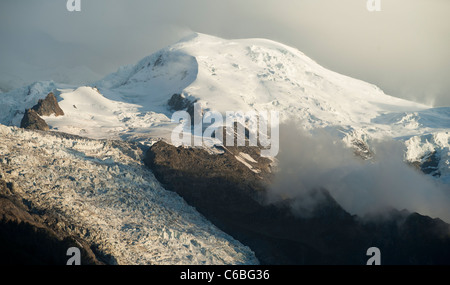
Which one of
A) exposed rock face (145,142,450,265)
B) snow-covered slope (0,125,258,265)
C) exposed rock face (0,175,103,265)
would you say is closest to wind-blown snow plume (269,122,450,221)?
exposed rock face (145,142,450,265)

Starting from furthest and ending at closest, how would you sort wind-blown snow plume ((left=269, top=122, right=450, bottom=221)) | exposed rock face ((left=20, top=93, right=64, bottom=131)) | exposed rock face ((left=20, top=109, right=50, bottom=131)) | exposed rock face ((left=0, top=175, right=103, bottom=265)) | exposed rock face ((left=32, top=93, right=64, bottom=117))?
exposed rock face ((left=32, top=93, right=64, bottom=117)) → exposed rock face ((left=20, top=93, right=64, bottom=131)) → exposed rock face ((left=20, top=109, right=50, bottom=131)) → wind-blown snow plume ((left=269, top=122, right=450, bottom=221)) → exposed rock face ((left=0, top=175, right=103, bottom=265))

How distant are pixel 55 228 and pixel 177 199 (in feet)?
129

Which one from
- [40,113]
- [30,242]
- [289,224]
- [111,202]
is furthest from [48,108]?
[30,242]

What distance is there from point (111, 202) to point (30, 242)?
26.7 meters

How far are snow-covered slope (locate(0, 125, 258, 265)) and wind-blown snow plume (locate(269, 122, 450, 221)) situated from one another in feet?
98.7

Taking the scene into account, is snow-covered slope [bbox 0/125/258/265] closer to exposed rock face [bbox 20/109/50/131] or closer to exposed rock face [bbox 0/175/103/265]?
exposed rock face [bbox 0/175/103/265]

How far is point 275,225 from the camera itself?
14100 cm

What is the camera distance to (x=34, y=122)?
175125 mm

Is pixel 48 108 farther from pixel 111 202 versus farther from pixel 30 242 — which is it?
pixel 30 242

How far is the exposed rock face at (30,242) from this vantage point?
320ft

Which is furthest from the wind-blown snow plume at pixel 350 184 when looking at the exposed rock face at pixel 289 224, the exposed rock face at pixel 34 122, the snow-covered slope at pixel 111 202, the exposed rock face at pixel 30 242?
the exposed rock face at pixel 34 122

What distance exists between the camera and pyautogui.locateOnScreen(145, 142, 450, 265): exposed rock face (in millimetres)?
129875

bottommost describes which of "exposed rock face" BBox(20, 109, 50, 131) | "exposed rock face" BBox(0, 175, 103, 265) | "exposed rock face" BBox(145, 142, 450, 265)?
"exposed rock face" BBox(145, 142, 450, 265)
